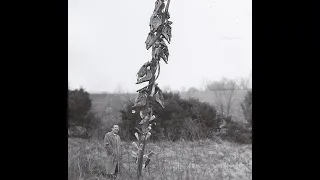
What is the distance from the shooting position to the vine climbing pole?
6.64 feet

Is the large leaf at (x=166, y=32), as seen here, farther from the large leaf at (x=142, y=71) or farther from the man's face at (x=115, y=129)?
the man's face at (x=115, y=129)

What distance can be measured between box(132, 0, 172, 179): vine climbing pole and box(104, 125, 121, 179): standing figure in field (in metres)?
0.12

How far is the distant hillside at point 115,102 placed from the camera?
2311 millimetres

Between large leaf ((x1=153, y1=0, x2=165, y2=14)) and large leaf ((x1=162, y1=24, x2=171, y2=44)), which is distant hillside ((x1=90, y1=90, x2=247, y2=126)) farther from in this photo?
large leaf ((x1=153, y1=0, x2=165, y2=14))

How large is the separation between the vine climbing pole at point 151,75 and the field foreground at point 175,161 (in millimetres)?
76

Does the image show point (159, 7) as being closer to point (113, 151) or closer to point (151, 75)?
point (151, 75)

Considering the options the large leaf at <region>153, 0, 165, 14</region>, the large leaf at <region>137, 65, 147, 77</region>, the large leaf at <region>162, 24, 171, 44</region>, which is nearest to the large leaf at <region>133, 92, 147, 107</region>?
the large leaf at <region>137, 65, 147, 77</region>

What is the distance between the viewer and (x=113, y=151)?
2184 millimetres

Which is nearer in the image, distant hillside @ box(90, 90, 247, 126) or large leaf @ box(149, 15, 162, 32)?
large leaf @ box(149, 15, 162, 32)

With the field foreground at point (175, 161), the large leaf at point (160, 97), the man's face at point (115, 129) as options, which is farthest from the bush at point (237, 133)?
the man's face at point (115, 129)

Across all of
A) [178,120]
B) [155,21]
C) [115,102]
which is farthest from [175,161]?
[155,21]

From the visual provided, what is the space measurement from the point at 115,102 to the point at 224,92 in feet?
2.16
